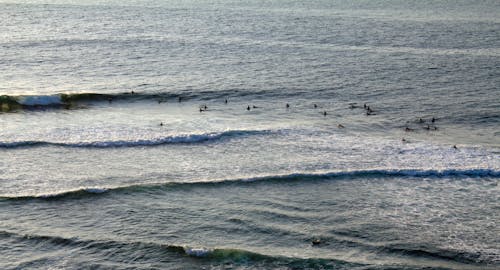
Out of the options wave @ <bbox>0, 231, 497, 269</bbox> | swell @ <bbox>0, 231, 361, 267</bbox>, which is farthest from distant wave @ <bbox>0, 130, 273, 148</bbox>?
wave @ <bbox>0, 231, 497, 269</bbox>

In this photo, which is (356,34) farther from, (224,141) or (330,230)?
(330,230)

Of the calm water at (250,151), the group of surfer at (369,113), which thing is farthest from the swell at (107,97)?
the group of surfer at (369,113)

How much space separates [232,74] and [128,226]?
2771cm

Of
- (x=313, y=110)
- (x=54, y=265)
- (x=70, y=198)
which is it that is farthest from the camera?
(x=313, y=110)

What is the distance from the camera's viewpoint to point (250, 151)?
3272cm

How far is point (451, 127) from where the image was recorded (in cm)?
3688

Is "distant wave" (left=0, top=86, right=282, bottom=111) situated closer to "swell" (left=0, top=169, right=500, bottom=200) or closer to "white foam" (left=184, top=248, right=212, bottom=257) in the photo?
"swell" (left=0, top=169, right=500, bottom=200)

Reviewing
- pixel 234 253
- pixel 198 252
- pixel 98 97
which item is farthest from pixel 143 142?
pixel 234 253

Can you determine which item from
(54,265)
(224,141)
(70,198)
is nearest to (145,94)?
(224,141)

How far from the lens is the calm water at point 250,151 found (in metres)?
22.8

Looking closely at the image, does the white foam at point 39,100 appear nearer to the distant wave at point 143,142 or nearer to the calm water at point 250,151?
the calm water at point 250,151

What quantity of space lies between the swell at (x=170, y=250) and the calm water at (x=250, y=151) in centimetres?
7

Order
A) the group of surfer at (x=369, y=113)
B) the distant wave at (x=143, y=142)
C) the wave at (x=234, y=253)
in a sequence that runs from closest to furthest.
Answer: the wave at (x=234, y=253), the distant wave at (x=143, y=142), the group of surfer at (x=369, y=113)

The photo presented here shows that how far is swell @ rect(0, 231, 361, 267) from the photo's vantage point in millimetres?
21578
